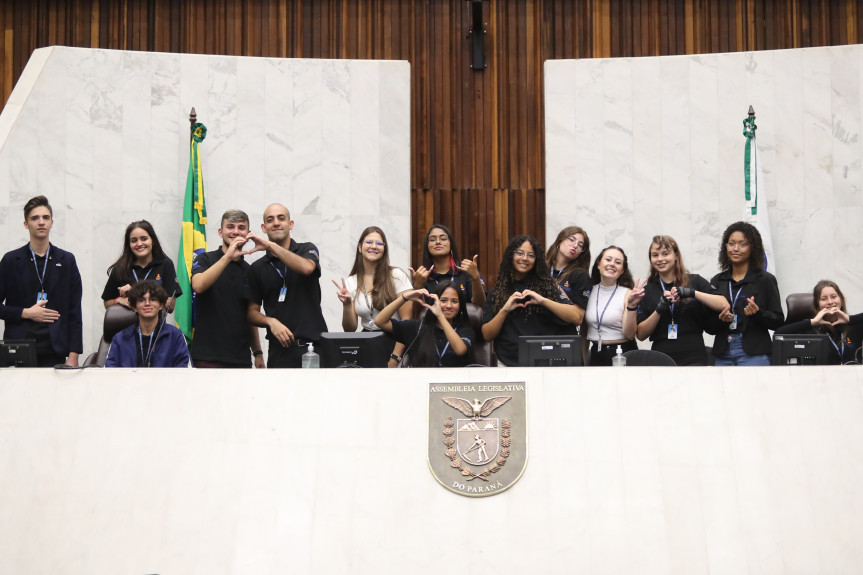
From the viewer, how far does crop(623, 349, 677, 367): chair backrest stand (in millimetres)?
4539

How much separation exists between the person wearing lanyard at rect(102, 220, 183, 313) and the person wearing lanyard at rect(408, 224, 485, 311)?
4.22 ft

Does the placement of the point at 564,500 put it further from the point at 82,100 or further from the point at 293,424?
the point at 82,100

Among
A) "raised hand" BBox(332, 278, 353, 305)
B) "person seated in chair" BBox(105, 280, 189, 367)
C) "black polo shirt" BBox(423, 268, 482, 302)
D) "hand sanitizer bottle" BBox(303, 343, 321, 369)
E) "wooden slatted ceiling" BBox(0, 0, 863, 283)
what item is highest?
"wooden slatted ceiling" BBox(0, 0, 863, 283)

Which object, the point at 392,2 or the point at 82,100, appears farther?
the point at 392,2

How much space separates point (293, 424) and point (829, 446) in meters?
2.14

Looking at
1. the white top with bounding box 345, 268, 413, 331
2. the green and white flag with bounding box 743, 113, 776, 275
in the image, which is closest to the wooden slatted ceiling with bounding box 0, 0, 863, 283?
the green and white flag with bounding box 743, 113, 776, 275

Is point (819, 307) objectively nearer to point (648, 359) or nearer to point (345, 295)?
Answer: point (648, 359)

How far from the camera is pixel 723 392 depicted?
4.17 meters

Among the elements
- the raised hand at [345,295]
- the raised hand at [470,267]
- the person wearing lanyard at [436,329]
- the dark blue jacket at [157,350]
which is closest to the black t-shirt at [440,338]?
the person wearing lanyard at [436,329]

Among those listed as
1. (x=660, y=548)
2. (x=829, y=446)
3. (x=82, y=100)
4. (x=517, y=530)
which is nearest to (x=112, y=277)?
(x=82, y=100)

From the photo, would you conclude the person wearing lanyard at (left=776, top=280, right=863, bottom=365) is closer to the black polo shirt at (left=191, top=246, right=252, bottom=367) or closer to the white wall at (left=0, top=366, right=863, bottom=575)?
the white wall at (left=0, top=366, right=863, bottom=575)

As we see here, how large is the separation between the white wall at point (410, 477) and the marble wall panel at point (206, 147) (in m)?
2.67

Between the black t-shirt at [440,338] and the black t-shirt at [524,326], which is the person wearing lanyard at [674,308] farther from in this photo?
the black t-shirt at [440,338]

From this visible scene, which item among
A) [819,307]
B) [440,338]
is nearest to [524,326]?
[440,338]
